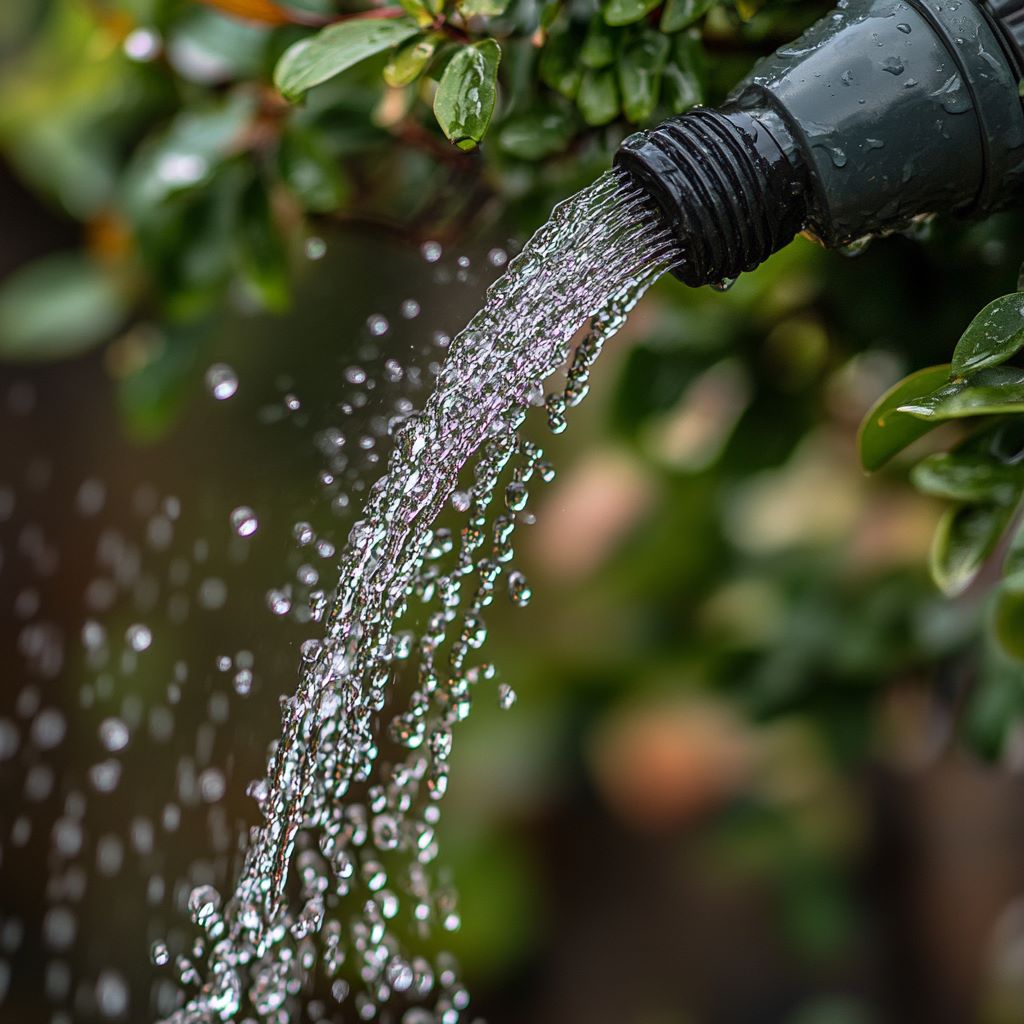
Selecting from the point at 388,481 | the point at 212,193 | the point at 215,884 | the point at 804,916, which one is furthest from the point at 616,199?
the point at 804,916

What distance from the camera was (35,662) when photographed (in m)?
2.17

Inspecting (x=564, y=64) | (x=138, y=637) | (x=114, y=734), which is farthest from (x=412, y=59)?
(x=114, y=734)

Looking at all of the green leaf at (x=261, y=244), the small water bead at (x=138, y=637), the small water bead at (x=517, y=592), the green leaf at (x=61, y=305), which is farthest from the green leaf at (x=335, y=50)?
the small water bead at (x=138, y=637)

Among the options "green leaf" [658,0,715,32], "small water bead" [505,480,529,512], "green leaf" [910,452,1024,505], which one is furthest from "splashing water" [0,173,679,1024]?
"green leaf" [910,452,1024,505]

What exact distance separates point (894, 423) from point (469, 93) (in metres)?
0.32

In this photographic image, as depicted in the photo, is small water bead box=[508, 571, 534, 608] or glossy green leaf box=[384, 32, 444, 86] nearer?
glossy green leaf box=[384, 32, 444, 86]

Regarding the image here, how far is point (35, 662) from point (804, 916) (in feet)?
4.40

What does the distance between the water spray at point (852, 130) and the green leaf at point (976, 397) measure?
112 millimetres

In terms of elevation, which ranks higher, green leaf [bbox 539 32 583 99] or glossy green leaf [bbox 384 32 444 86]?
glossy green leaf [bbox 384 32 444 86]

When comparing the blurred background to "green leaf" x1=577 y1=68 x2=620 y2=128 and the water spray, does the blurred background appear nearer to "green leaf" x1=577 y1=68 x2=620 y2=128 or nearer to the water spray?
"green leaf" x1=577 y1=68 x2=620 y2=128

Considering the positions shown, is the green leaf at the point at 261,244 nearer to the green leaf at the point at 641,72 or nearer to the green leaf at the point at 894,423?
the green leaf at the point at 641,72

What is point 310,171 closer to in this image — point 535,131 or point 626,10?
point 535,131

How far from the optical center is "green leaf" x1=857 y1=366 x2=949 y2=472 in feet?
2.46

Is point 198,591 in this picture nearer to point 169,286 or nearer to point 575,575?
point 575,575
